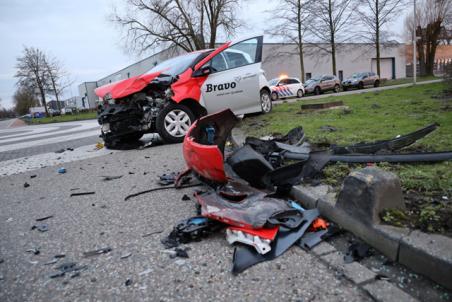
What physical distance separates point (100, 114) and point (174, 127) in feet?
4.94

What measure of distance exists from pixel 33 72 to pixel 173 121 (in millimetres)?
43358

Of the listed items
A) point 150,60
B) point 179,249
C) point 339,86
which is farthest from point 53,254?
point 150,60

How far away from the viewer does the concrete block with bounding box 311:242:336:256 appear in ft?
6.66

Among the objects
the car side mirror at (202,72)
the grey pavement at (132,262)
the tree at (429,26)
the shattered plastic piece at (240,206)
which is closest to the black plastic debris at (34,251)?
the grey pavement at (132,262)

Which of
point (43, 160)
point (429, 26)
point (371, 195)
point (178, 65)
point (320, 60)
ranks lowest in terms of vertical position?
point (43, 160)

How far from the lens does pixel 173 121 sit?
6223 mm

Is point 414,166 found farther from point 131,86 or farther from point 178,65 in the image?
point 178,65

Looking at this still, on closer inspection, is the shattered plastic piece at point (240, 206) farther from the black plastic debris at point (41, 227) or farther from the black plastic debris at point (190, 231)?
the black plastic debris at point (41, 227)

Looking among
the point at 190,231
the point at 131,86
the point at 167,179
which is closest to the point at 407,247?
the point at 190,231

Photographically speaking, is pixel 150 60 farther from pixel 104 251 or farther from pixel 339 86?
pixel 104 251

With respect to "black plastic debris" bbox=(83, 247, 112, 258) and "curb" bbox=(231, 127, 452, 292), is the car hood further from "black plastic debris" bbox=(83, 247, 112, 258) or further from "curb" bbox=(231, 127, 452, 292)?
"curb" bbox=(231, 127, 452, 292)

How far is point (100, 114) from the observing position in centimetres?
641

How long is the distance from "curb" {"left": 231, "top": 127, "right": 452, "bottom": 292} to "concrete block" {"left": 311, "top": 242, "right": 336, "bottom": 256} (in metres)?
0.20

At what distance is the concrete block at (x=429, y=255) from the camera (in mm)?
1563
